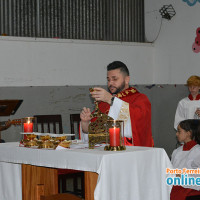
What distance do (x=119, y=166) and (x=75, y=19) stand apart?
232 inches

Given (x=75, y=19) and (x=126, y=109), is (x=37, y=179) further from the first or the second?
(x=75, y=19)

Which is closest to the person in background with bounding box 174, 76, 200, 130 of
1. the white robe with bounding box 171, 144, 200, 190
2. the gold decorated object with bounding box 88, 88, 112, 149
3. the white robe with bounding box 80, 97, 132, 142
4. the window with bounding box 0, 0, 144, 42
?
the window with bounding box 0, 0, 144, 42

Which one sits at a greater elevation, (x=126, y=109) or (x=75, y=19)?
(x=75, y=19)

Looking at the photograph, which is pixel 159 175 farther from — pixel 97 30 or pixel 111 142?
pixel 97 30

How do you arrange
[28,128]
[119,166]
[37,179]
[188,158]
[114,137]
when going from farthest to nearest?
1. [188,158]
2. [28,128]
3. [37,179]
4. [114,137]
5. [119,166]

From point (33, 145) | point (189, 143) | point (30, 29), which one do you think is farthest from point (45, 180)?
point (30, 29)

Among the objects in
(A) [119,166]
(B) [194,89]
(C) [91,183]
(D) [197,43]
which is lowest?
(C) [91,183]

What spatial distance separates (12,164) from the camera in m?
3.95

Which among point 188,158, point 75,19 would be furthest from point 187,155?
point 75,19

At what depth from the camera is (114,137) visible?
3.25 meters

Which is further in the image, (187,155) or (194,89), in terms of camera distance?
(194,89)

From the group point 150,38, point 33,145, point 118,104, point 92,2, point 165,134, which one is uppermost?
point 92,2

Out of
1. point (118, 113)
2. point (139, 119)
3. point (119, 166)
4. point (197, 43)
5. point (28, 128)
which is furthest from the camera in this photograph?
point (197, 43)

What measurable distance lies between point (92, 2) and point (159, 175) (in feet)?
19.7
